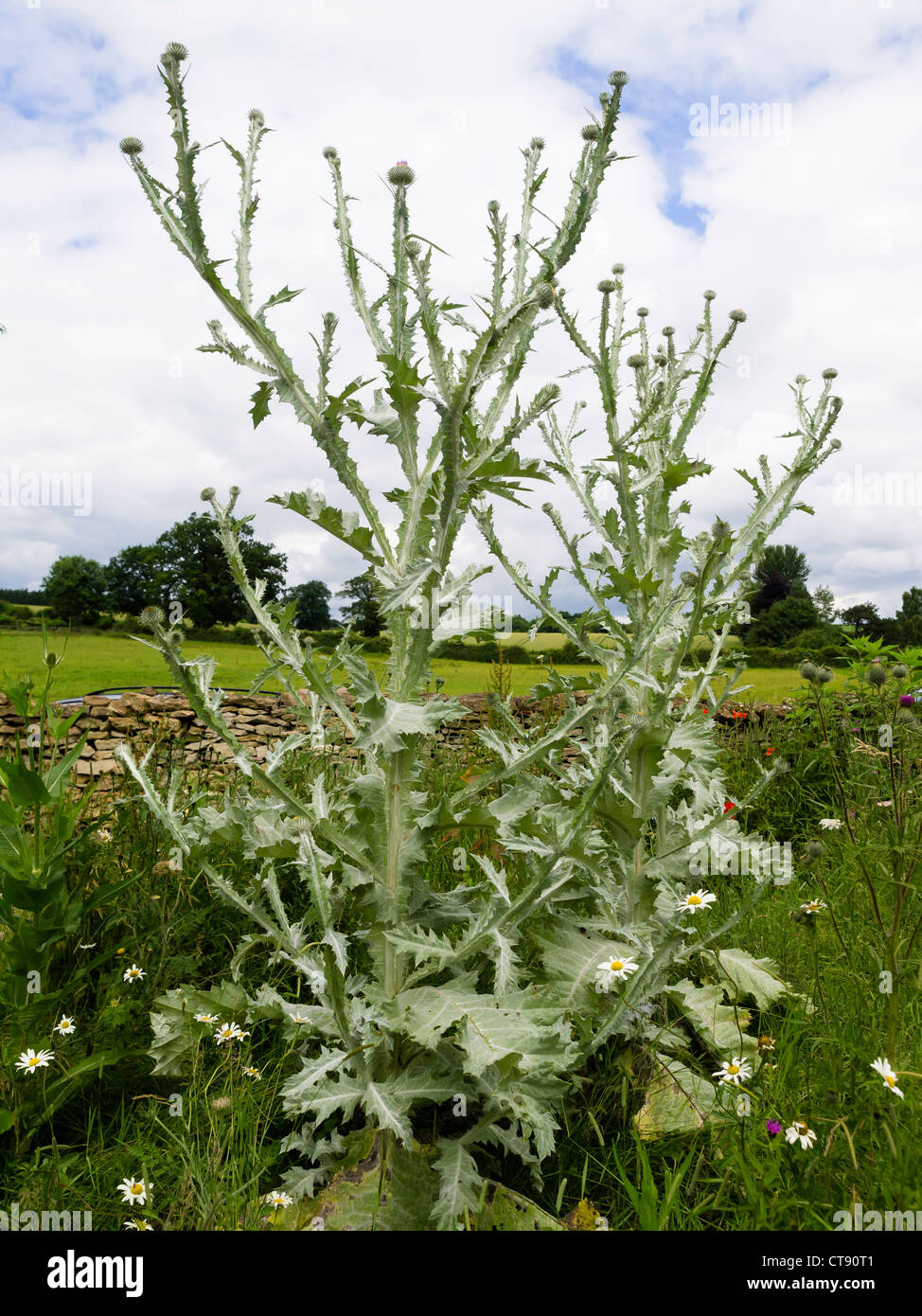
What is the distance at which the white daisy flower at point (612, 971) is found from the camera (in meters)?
2.34

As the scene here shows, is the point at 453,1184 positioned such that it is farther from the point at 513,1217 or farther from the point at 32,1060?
the point at 32,1060

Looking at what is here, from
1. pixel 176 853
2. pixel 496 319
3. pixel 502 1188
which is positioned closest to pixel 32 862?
pixel 176 853

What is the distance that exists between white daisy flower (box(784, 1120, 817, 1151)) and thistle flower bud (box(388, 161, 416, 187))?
7.94ft

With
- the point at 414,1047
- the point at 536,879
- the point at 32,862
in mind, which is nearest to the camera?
the point at 536,879

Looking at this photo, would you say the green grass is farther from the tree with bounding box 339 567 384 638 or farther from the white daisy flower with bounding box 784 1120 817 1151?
the tree with bounding box 339 567 384 638

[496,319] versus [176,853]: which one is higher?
[496,319]

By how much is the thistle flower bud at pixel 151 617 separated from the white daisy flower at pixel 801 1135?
1.98m

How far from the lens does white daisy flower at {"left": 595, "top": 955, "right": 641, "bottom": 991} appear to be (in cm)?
234

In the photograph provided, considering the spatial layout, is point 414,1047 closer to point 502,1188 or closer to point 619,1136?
point 502,1188

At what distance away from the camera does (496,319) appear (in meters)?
1.81

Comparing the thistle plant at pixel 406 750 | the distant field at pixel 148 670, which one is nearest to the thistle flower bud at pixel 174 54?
the thistle plant at pixel 406 750

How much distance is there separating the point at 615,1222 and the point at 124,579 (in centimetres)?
2525

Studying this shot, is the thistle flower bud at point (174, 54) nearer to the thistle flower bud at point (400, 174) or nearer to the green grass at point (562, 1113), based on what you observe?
the thistle flower bud at point (400, 174)

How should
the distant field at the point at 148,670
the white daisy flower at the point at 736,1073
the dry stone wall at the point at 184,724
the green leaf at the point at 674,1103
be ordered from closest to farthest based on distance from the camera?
1. the white daisy flower at the point at 736,1073
2. the green leaf at the point at 674,1103
3. the dry stone wall at the point at 184,724
4. the distant field at the point at 148,670
